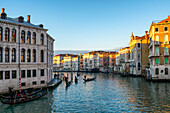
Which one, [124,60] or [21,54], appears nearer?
[21,54]

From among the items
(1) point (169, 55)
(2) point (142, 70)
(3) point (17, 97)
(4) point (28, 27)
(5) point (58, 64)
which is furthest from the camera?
(5) point (58, 64)

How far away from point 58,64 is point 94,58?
168 feet

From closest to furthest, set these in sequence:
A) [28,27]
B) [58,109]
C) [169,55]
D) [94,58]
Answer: [58,109]
[28,27]
[169,55]
[94,58]

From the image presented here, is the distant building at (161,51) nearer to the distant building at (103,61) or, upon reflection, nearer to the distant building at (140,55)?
the distant building at (140,55)

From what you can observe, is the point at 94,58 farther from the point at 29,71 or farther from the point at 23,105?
the point at 23,105

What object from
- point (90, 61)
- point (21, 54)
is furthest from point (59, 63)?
point (21, 54)

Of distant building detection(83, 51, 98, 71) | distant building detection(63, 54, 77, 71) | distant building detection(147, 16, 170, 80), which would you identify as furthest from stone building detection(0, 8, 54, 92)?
distant building detection(63, 54, 77, 71)

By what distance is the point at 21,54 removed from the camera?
25719mm

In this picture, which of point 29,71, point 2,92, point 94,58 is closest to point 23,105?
point 2,92

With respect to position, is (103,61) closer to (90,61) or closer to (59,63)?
(90,61)

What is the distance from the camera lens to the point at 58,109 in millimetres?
18031

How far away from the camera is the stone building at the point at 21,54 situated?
23312 mm

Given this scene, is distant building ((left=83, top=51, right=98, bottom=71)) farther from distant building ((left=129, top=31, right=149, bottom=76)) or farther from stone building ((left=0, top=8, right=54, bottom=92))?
stone building ((left=0, top=8, right=54, bottom=92))

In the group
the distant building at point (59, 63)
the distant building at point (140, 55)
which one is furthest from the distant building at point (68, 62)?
the distant building at point (140, 55)
